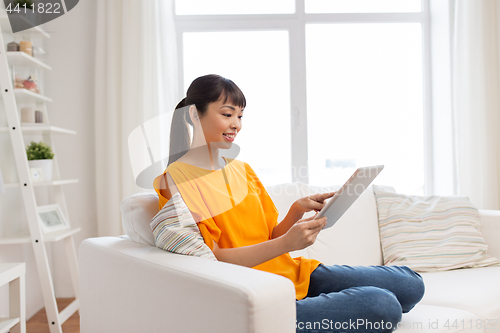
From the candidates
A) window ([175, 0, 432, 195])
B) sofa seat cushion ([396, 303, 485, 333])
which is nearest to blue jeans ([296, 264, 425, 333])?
sofa seat cushion ([396, 303, 485, 333])

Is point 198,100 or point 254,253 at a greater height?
point 198,100

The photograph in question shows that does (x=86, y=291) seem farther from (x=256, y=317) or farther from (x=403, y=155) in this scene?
(x=403, y=155)

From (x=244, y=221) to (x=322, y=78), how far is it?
1.80m

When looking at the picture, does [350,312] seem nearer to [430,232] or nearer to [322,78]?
[430,232]

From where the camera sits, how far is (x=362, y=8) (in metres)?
2.63

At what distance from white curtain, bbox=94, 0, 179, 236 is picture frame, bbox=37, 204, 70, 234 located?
0.82 ft

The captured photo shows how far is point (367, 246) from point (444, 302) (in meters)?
0.47

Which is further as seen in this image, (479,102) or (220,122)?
(479,102)

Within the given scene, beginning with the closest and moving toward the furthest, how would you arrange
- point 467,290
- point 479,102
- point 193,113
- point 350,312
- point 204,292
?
point 204,292
point 350,312
point 193,113
point 467,290
point 479,102

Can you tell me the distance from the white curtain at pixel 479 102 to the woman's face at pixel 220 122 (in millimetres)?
1917

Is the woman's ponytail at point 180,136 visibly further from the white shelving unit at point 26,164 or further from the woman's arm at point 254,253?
the white shelving unit at point 26,164

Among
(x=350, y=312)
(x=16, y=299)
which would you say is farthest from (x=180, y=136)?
(x=16, y=299)

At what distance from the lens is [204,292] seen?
777mm

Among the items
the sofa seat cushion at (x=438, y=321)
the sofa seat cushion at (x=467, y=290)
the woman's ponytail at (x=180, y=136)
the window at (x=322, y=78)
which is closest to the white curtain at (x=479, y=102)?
the window at (x=322, y=78)
